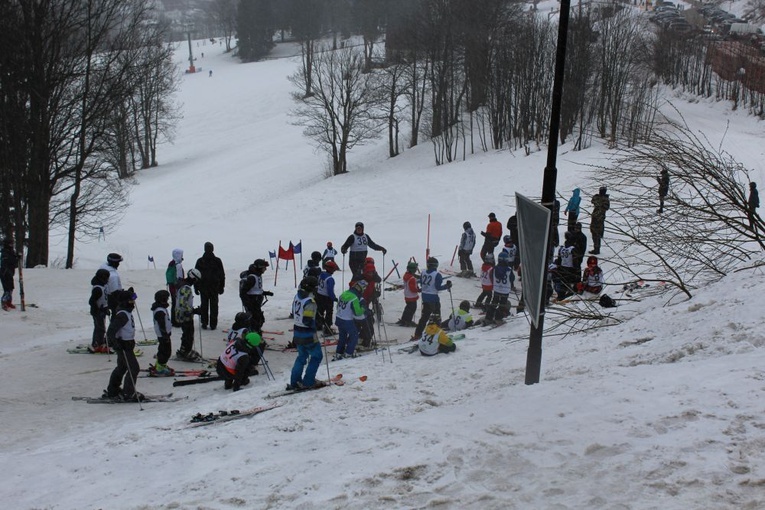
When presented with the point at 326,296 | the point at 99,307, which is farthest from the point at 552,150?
the point at 99,307

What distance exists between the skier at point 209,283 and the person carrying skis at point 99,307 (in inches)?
84.0

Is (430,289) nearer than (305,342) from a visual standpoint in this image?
No

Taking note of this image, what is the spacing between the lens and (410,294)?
589 inches

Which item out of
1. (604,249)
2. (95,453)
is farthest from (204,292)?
(604,249)

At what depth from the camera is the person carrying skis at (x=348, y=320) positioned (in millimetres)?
11844

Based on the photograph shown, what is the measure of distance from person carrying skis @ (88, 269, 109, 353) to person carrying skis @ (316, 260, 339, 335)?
3.84 metres

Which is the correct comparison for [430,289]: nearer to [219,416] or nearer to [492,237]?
[219,416]

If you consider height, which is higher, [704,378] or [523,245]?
[523,245]

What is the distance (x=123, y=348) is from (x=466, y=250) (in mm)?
12220

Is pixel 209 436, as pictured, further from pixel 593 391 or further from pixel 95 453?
pixel 593 391

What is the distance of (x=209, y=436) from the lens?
24.3 feet

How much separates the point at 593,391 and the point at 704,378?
3.27 ft

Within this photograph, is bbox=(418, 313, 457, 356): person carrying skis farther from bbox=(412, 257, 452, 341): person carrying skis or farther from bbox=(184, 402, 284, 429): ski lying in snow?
bbox=(184, 402, 284, 429): ski lying in snow

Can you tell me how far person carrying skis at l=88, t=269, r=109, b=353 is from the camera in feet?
39.7
